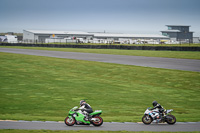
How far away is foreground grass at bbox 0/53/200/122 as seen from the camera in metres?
14.8

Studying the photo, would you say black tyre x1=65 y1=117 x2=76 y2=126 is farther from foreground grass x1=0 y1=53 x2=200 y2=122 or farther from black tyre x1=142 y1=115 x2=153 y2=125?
black tyre x1=142 y1=115 x2=153 y2=125

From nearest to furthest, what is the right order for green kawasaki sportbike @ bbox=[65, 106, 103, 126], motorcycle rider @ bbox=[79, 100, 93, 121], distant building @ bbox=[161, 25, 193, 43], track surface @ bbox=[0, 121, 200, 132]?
1. motorcycle rider @ bbox=[79, 100, 93, 121]
2. green kawasaki sportbike @ bbox=[65, 106, 103, 126]
3. track surface @ bbox=[0, 121, 200, 132]
4. distant building @ bbox=[161, 25, 193, 43]

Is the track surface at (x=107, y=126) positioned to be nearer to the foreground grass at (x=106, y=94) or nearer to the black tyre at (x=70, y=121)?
the black tyre at (x=70, y=121)

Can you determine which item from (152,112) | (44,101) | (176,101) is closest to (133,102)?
(176,101)

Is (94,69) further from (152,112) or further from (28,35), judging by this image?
(28,35)

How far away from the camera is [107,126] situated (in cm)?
1172

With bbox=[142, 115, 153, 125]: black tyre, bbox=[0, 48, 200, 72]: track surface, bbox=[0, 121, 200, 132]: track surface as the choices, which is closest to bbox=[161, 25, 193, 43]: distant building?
bbox=[0, 48, 200, 72]: track surface

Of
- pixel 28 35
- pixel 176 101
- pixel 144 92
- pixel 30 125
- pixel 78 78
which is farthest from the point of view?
pixel 28 35

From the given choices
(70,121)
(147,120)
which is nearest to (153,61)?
(147,120)

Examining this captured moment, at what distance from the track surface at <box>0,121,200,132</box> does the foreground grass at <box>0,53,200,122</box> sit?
963 millimetres

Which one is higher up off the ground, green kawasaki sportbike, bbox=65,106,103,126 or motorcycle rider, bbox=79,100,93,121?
motorcycle rider, bbox=79,100,93,121

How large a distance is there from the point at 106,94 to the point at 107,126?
26.5ft

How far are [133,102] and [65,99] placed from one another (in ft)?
12.0

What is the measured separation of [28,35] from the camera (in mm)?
150750
